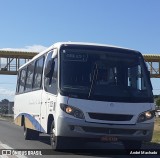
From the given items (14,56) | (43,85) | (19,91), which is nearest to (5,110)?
A: (14,56)

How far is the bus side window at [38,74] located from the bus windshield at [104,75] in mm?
2441

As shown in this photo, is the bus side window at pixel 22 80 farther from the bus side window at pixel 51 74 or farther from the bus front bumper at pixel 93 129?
the bus front bumper at pixel 93 129

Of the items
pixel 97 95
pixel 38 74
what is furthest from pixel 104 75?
pixel 38 74

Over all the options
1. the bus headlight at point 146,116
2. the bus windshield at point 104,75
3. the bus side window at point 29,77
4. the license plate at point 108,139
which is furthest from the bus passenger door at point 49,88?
the bus side window at point 29,77

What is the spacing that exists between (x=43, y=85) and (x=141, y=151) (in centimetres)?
342

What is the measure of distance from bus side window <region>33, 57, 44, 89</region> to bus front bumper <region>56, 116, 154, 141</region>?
10.4 feet

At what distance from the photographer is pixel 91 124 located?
11.5m

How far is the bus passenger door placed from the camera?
12339 millimetres

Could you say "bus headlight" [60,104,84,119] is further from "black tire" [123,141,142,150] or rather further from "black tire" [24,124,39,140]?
"black tire" [24,124,39,140]

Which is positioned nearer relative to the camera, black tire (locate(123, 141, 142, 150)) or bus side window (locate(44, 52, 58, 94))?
bus side window (locate(44, 52, 58, 94))

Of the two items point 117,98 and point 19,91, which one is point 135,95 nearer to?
point 117,98

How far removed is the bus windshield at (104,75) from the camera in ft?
38.5

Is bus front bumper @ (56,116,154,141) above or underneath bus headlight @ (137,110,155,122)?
underneath

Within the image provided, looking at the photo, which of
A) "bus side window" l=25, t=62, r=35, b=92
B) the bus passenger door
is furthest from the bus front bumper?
"bus side window" l=25, t=62, r=35, b=92
